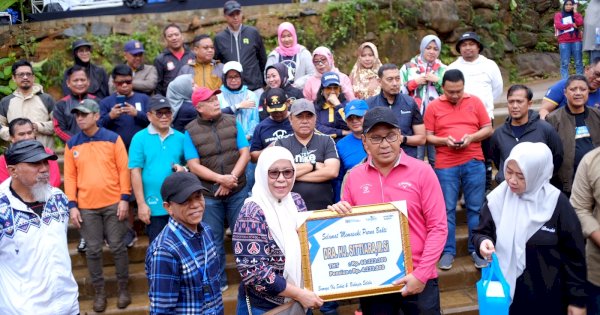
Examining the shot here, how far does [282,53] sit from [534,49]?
799 centimetres

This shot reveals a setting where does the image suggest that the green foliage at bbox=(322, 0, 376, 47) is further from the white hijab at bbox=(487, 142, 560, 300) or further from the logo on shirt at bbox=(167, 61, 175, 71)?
the white hijab at bbox=(487, 142, 560, 300)

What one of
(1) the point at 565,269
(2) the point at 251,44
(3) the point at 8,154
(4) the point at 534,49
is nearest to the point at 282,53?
(2) the point at 251,44

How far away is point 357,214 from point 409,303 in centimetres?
68

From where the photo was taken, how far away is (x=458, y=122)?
6.59m

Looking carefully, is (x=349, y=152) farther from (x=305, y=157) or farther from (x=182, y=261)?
(x=182, y=261)

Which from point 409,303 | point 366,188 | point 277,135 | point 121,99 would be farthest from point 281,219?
point 121,99

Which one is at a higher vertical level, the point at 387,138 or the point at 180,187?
the point at 387,138

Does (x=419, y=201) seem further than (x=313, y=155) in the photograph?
No

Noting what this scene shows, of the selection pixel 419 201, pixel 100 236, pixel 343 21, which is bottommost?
pixel 100 236

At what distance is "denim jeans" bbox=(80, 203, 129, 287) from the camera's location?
6.24 metres

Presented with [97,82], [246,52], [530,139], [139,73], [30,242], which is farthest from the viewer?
[246,52]

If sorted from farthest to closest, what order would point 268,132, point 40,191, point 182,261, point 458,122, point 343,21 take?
point 343,21, point 458,122, point 268,132, point 40,191, point 182,261

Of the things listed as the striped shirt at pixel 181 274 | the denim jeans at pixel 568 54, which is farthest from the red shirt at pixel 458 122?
the denim jeans at pixel 568 54

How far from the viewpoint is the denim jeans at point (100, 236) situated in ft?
20.5
